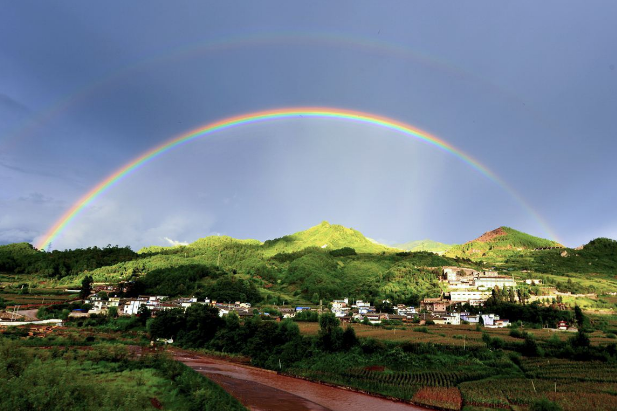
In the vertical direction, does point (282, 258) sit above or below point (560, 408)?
above

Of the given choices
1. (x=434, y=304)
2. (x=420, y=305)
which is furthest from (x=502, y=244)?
(x=434, y=304)

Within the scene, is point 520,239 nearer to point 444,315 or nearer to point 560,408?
point 444,315

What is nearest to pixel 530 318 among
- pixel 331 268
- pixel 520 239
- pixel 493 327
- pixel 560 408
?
pixel 493 327

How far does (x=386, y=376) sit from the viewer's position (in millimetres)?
25828

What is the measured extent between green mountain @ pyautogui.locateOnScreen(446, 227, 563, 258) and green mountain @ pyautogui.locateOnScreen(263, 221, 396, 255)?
93.8 ft

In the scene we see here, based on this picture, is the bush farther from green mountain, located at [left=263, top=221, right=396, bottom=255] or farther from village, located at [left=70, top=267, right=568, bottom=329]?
green mountain, located at [left=263, top=221, right=396, bottom=255]

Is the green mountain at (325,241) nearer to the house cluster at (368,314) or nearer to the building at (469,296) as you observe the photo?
the building at (469,296)

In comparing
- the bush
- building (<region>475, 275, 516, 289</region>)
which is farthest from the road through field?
building (<region>475, 275, 516, 289</region>)

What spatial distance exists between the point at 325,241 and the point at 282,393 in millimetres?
135687

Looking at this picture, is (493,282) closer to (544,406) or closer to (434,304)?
(434,304)

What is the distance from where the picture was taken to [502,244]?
452 ft

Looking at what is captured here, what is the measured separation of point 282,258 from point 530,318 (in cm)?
8091

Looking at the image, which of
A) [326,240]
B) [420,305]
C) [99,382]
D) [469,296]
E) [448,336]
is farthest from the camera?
[326,240]

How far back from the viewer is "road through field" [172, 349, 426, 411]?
21312 millimetres
